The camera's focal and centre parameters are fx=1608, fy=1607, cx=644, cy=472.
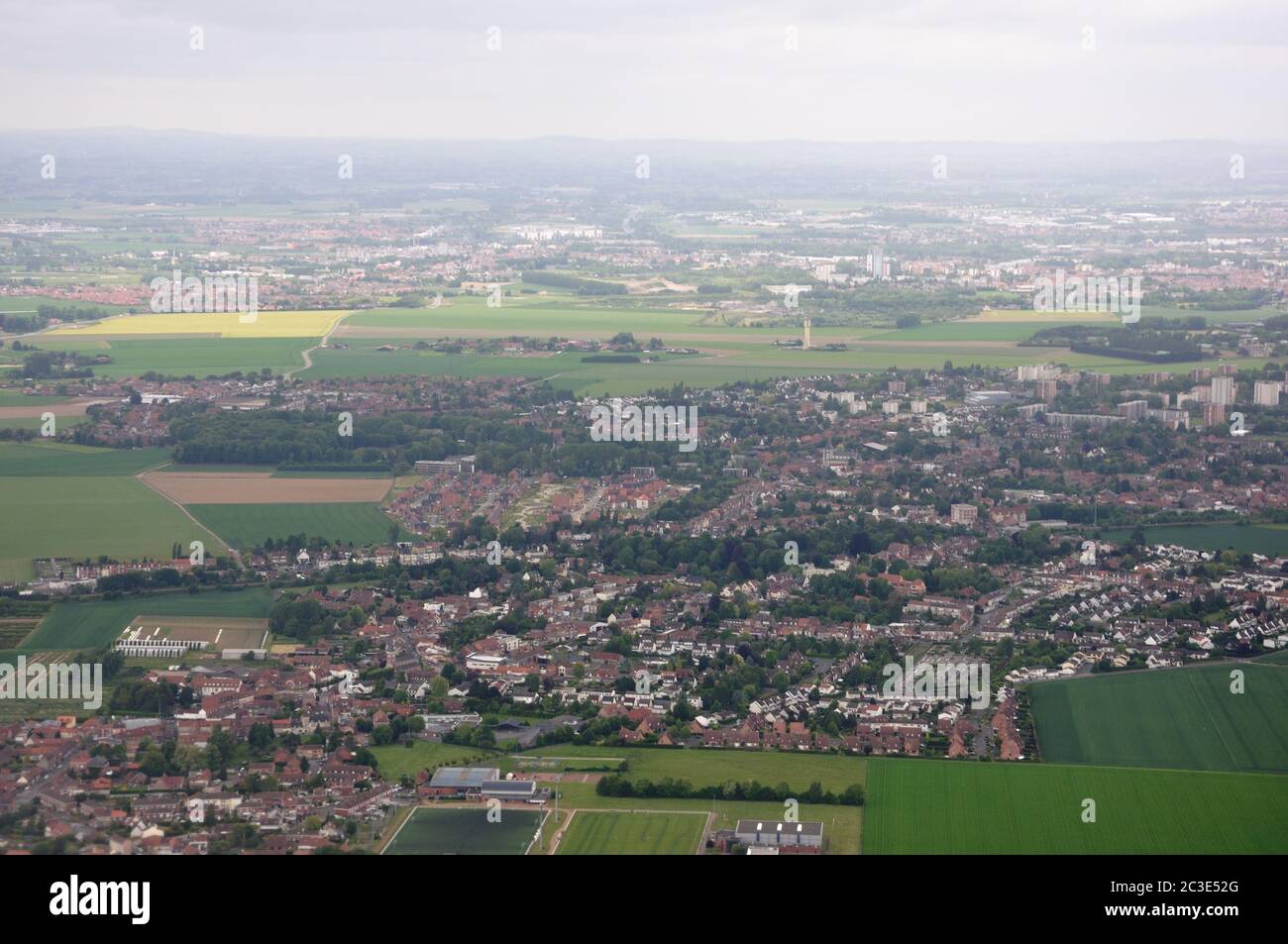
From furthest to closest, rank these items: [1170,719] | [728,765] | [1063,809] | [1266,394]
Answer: [1266,394] → [1170,719] → [728,765] → [1063,809]

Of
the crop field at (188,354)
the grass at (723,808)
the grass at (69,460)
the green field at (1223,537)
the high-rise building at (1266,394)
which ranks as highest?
the crop field at (188,354)

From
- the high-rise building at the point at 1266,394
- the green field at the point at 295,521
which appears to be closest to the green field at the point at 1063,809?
the green field at the point at 295,521

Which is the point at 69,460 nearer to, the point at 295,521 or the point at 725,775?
the point at 295,521

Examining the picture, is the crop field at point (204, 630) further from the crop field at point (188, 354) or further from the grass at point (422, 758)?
the crop field at point (188, 354)

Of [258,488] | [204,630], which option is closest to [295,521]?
[258,488]

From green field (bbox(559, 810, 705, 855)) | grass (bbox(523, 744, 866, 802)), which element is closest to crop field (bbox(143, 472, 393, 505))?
grass (bbox(523, 744, 866, 802))
